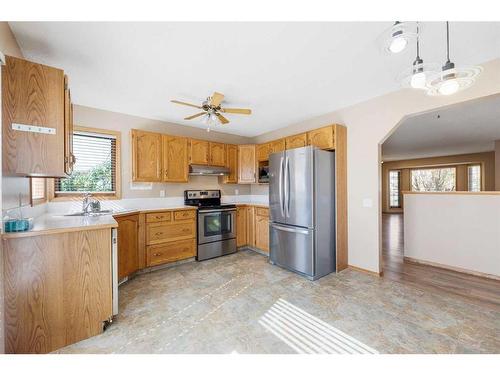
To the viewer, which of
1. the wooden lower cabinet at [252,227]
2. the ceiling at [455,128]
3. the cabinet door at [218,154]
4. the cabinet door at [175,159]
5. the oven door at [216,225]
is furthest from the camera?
the cabinet door at [218,154]

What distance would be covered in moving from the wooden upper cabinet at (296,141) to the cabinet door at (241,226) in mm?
1570

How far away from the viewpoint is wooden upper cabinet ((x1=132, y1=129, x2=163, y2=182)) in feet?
11.0

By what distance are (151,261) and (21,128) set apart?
232cm

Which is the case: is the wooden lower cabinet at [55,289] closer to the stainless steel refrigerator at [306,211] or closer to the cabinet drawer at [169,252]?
the cabinet drawer at [169,252]

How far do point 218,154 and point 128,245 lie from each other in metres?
2.26

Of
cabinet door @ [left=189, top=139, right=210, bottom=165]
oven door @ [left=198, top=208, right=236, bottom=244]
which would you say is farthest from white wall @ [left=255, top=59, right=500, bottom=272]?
cabinet door @ [left=189, top=139, right=210, bottom=165]

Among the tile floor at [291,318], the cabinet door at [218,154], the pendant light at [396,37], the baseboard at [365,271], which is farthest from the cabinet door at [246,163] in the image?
the pendant light at [396,37]

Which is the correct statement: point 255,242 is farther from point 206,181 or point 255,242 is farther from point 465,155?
point 465,155

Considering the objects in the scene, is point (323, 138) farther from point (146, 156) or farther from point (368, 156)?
point (146, 156)

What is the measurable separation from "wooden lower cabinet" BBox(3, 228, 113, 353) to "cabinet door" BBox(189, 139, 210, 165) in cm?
228

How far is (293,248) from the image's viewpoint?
3.15m

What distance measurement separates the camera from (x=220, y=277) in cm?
301

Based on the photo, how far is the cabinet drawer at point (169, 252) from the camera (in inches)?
128

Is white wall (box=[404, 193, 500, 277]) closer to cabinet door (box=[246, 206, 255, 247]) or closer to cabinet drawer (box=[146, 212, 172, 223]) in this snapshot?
cabinet door (box=[246, 206, 255, 247])
